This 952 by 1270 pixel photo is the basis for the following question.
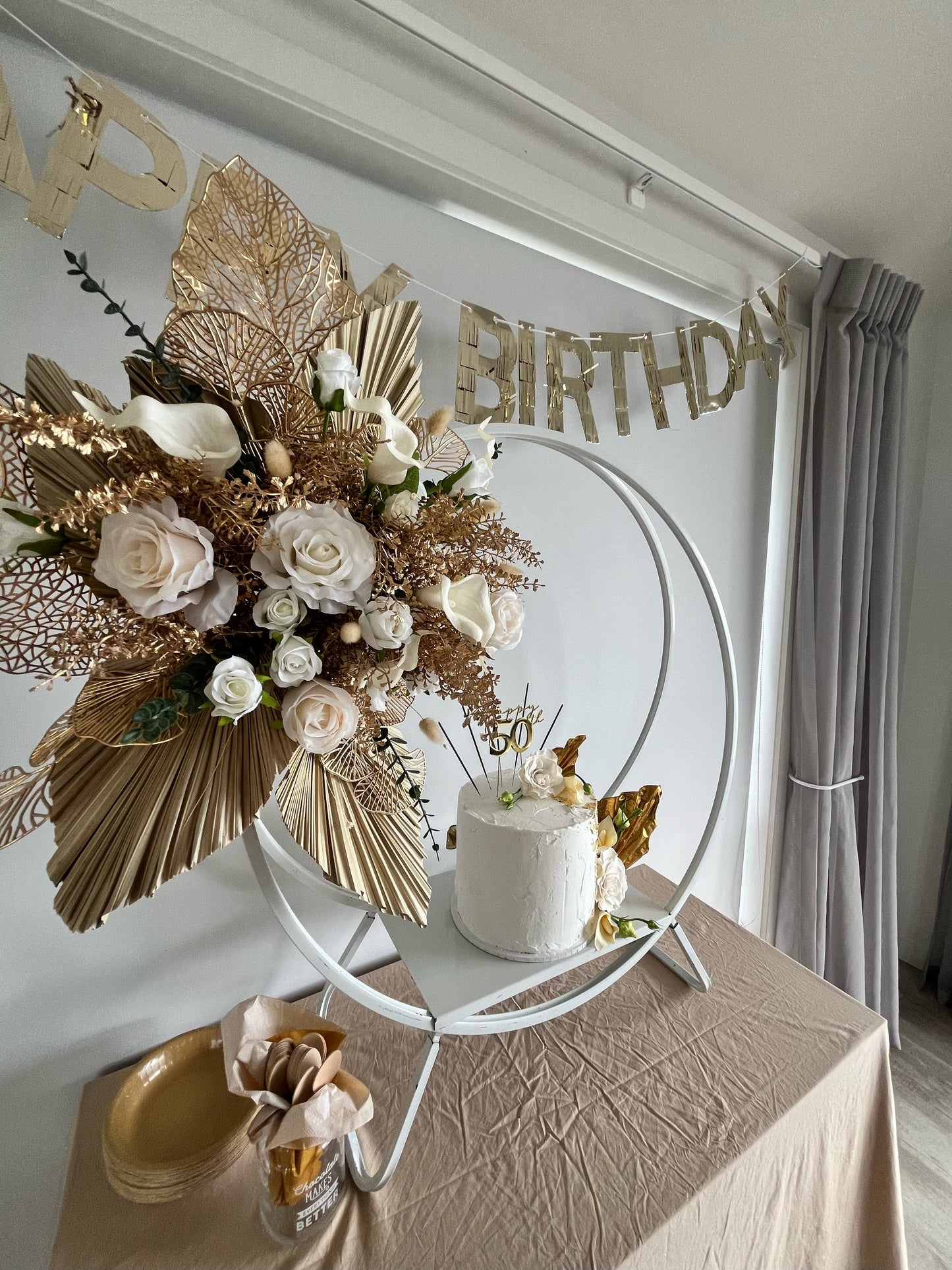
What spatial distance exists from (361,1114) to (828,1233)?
75 cm

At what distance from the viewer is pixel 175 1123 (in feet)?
2.40

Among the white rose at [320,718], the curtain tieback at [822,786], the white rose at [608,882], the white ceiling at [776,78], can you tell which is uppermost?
the white ceiling at [776,78]

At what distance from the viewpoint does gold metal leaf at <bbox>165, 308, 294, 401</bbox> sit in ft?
1.57

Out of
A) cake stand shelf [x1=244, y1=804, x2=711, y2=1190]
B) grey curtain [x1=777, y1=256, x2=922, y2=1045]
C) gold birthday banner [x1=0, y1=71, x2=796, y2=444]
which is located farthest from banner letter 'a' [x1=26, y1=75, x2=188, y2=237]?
grey curtain [x1=777, y1=256, x2=922, y2=1045]

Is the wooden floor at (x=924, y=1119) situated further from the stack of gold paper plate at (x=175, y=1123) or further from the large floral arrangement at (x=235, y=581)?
the large floral arrangement at (x=235, y=581)

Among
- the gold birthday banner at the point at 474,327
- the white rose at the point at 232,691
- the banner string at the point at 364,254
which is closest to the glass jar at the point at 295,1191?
the white rose at the point at 232,691

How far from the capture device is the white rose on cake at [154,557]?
0.42 m

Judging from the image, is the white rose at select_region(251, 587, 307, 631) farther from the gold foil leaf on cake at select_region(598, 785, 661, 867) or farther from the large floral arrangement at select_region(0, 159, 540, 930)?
the gold foil leaf on cake at select_region(598, 785, 661, 867)

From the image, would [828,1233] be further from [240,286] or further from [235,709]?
[240,286]

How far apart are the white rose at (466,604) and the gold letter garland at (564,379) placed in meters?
0.56

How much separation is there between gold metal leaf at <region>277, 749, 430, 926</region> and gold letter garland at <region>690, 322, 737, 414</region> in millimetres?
977

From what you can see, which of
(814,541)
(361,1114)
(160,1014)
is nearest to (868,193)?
(814,541)

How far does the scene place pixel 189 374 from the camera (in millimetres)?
496

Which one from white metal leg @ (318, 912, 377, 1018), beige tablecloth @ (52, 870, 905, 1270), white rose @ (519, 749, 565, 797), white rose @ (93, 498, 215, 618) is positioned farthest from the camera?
white metal leg @ (318, 912, 377, 1018)
